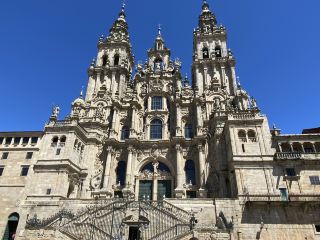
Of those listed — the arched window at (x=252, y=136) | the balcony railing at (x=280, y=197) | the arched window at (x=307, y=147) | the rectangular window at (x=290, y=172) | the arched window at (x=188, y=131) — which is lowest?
the balcony railing at (x=280, y=197)

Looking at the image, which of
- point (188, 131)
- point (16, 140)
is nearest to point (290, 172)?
point (188, 131)

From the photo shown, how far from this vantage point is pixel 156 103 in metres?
45.4

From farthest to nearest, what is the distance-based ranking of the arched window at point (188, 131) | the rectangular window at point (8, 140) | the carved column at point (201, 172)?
the arched window at point (188, 131) → the rectangular window at point (8, 140) → the carved column at point (201, 172)

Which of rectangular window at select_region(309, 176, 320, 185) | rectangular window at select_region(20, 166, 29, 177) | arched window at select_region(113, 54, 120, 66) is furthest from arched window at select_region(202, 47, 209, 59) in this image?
rectangular window at select_region(20, 166, 29, 177)

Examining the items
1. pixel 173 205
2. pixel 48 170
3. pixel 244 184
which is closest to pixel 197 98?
pixel 244 184

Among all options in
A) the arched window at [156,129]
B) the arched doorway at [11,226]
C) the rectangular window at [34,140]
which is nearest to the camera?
the arched doorway at [11,226]

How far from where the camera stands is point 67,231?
2573 cm

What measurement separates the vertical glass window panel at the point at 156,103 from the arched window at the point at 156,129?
94.7 inches

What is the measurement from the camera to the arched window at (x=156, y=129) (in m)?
42.5

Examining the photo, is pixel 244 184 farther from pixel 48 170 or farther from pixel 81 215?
pixel 48 170

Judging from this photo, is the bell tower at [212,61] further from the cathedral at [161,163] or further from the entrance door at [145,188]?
the entrance door at [145,188]

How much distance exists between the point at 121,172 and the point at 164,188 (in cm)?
633

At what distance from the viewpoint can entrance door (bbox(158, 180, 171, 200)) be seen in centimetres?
3753

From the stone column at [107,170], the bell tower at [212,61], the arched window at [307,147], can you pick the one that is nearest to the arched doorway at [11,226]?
the stone column at [107,170]
